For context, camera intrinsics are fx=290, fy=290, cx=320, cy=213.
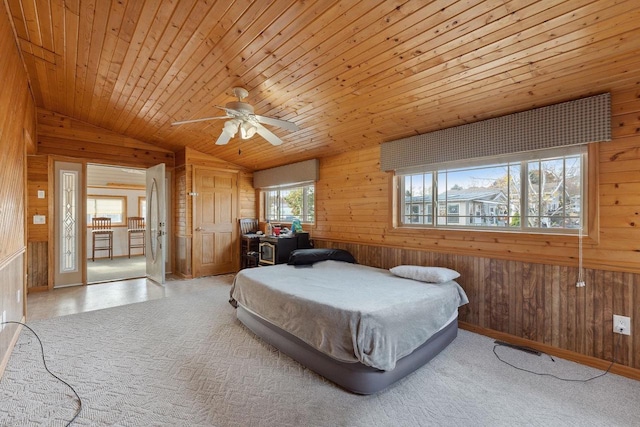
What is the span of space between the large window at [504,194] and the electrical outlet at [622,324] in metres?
0.75

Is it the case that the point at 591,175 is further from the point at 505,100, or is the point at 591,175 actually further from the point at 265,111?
the point at 265,111

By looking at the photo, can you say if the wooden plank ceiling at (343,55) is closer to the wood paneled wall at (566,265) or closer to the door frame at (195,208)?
the wood paneled wall at (566,265)

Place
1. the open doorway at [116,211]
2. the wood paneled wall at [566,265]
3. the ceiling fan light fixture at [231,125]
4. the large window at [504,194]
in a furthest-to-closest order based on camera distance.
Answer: the open doorway at [116,211]
the ceiling fan light fixture at [231,125]
the large window at [504,194]
the wood paneled wall at [566,265]

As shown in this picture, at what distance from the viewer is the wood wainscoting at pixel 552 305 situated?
7.59 feet

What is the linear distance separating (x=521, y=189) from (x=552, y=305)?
3.67 feet

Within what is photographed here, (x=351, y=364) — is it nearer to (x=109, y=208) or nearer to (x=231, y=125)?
(x=231, y=125)

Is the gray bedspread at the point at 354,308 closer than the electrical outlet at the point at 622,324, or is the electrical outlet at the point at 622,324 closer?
the gray bedspread at the point at 354,308

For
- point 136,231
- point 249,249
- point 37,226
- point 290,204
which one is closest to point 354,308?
point 290,204

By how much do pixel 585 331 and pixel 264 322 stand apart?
2822 mm

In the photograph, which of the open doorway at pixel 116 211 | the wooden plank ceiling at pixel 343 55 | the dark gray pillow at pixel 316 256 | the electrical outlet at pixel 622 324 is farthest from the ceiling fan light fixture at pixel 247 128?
the open doorway at pixel 116 211

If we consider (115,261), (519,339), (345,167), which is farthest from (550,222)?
(115,261)

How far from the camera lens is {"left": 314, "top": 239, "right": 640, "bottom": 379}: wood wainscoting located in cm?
231

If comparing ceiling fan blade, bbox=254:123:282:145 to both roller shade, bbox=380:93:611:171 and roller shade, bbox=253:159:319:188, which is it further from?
roller shade, bbox=253:159:319:188

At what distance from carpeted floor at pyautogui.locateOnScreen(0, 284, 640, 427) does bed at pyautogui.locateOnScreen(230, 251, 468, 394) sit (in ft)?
0.40
